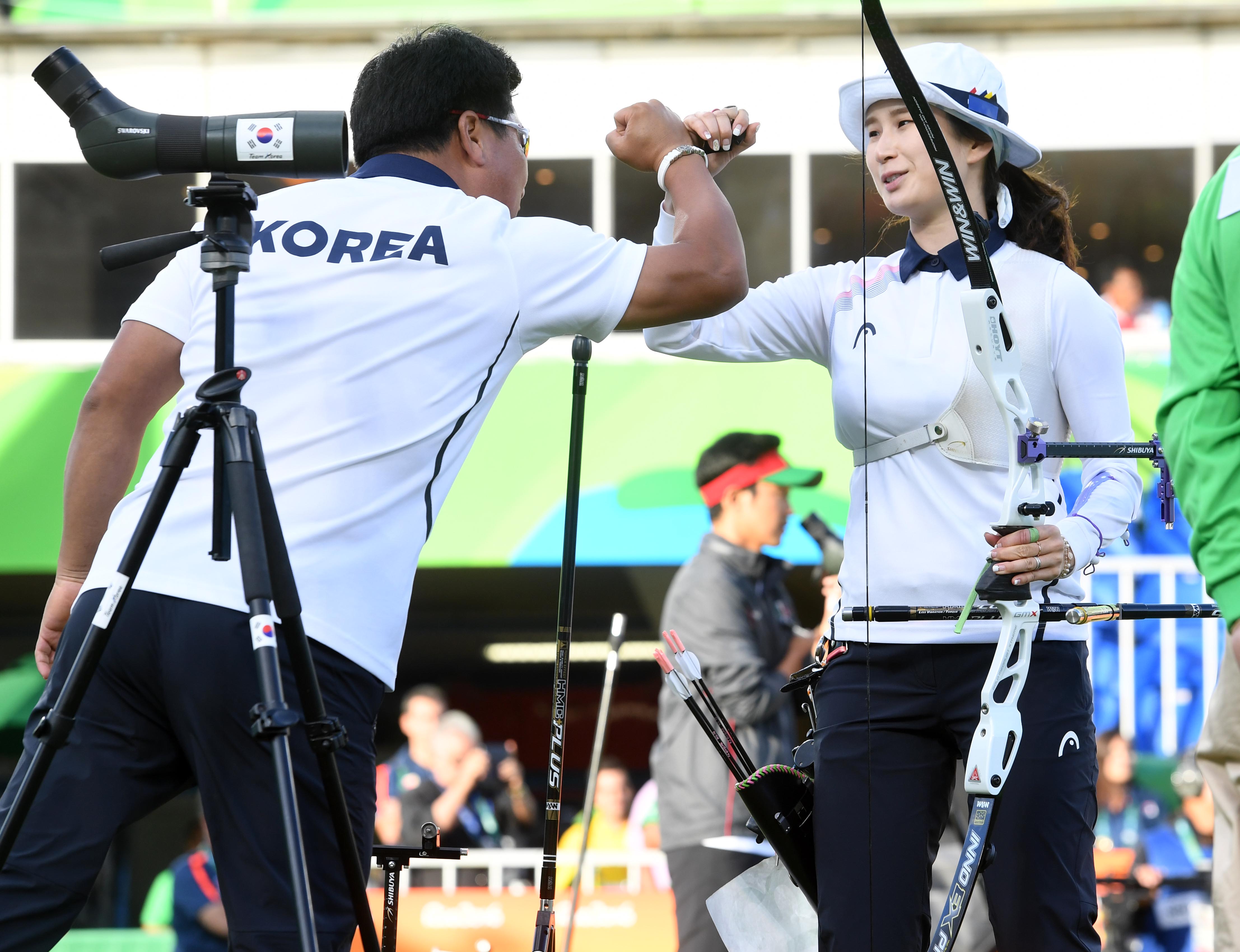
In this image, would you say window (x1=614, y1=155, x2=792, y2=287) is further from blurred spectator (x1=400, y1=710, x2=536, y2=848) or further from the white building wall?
blurred spectator (x1=400, y1=710, x2=536, y2=848)

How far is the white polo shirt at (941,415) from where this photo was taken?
1.87 meters

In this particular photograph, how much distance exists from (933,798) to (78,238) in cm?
521

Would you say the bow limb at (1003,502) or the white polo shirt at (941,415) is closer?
the bow limb at (1003,502)

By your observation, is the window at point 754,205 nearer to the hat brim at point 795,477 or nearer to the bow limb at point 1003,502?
the hat brim at point 795,477

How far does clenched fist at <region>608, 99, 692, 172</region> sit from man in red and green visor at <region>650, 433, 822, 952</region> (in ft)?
6.90

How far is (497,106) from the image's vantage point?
1.79 metres

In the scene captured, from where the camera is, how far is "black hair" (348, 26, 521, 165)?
1759 mm

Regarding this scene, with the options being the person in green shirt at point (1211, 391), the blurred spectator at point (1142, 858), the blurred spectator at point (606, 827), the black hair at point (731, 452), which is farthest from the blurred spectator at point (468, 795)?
the person in green shirt at point (1211, 391)

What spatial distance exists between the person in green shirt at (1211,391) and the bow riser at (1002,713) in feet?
1.38

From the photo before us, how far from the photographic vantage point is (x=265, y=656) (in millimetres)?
1310

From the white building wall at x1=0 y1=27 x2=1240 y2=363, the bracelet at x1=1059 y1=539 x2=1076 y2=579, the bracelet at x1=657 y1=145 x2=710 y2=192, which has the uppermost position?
the white building wall at x1=0 y1=27 x2=1240 y2=363

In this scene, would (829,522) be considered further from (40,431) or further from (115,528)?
(115,528)

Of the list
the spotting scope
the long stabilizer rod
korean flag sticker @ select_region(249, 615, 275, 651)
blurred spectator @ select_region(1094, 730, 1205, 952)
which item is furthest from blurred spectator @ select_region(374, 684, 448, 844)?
korean flag sticker @ select_region(249, 615, 275, 651)

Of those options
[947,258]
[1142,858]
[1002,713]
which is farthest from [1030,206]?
[1142,858]
